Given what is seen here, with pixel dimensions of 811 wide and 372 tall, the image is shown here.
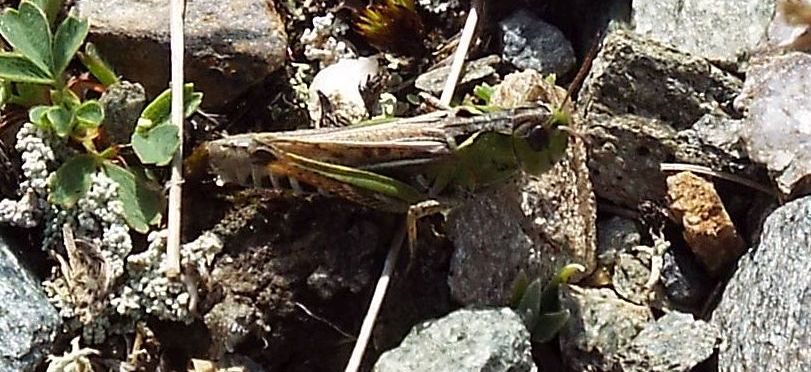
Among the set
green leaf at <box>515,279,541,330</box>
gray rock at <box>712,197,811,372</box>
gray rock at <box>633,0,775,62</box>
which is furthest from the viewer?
gray rock at <box>633,0,775,62</box>

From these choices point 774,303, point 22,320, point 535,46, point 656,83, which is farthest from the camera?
point 535,46

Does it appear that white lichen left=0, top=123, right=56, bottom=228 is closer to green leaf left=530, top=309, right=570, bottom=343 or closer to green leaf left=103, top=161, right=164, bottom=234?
green leaf left=103, top=161, right=164, bottom=234

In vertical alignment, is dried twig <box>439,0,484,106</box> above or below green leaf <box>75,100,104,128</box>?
above

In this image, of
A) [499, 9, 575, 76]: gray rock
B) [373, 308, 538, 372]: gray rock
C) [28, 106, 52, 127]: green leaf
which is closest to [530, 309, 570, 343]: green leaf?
[373, 308, 538, 372]: gray rock

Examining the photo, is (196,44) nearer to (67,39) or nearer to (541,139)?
(67,39)

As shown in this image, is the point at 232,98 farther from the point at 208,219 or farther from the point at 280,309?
the point at 280,309

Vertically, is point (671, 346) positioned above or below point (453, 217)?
below

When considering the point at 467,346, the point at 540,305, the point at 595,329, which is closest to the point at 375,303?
the point at 467,346
